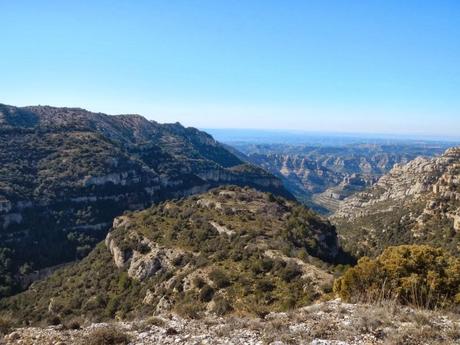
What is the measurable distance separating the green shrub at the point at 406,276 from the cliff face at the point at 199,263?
20.1 ft

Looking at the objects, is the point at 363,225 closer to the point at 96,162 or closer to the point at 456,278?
the point at 96,162

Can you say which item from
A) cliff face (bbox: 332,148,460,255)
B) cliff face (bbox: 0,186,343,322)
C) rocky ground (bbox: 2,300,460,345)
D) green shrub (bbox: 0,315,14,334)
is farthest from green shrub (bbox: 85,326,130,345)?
cliff face (bbox: 332,148,460,255)

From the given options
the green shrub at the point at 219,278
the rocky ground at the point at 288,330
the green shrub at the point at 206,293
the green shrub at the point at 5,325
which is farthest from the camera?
the green shrub at the point at 219,278

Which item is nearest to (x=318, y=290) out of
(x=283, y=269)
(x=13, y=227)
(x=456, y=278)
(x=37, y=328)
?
(x=283, y=269)

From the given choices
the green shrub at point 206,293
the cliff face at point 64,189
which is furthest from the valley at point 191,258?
the cliff face at point 64,189

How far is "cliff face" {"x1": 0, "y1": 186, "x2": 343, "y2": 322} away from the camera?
114 feet

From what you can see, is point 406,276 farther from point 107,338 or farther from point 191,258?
point 191,258

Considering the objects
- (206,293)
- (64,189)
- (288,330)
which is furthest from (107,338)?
(64,189)

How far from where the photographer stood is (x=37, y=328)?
16062mm

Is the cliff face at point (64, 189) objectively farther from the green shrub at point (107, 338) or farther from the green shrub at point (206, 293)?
the green shrub at point (107, 338)

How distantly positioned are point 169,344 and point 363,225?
109 m

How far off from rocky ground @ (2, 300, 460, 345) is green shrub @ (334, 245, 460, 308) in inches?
159

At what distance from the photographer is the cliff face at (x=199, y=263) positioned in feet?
114

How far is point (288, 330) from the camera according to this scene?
1390 cm
